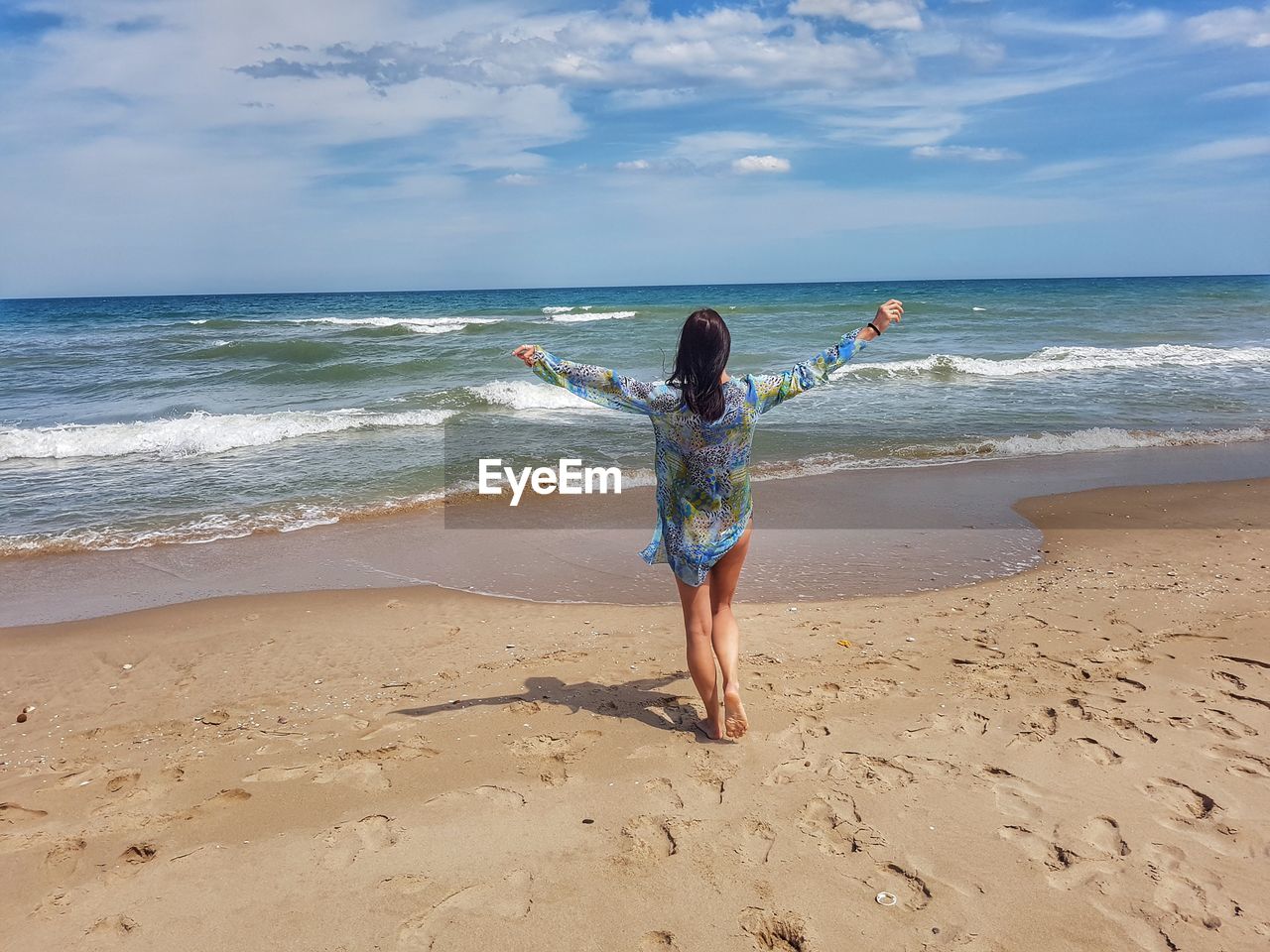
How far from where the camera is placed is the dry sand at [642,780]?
2602 mm

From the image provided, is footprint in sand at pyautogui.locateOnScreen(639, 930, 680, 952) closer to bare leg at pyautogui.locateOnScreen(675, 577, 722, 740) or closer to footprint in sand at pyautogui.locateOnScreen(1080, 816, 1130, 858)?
bare leg at pyautogui.locateOnScreen(675, 577, 722, 740)

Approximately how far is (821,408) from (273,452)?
8.05m

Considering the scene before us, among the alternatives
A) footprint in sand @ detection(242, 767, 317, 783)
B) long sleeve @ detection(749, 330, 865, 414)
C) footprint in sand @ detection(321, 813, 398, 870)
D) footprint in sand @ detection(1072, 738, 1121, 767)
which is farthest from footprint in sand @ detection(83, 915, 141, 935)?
footprint in sand @ detection(1072, 738, 1121, 767)

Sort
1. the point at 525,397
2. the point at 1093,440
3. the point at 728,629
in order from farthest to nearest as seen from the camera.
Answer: the point at 525,397
the point at 1093,440
the point at 728,629

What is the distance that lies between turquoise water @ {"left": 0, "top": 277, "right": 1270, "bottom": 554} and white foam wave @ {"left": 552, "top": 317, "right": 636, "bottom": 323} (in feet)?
30.4

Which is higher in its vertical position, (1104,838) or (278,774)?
(1104,838)

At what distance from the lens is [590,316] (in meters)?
38.7

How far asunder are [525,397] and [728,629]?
11357 mm

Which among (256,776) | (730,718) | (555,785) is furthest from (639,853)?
(256,776)

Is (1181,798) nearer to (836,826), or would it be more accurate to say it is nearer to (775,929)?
(836,826)

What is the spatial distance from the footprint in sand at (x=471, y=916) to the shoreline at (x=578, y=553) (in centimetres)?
301

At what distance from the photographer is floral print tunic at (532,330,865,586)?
11.1ft

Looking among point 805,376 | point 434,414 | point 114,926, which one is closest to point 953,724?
point 805,376

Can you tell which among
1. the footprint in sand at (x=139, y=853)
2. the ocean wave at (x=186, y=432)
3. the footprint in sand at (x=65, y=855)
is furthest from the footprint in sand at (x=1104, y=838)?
the ocean wave at (x=186, y=432)
